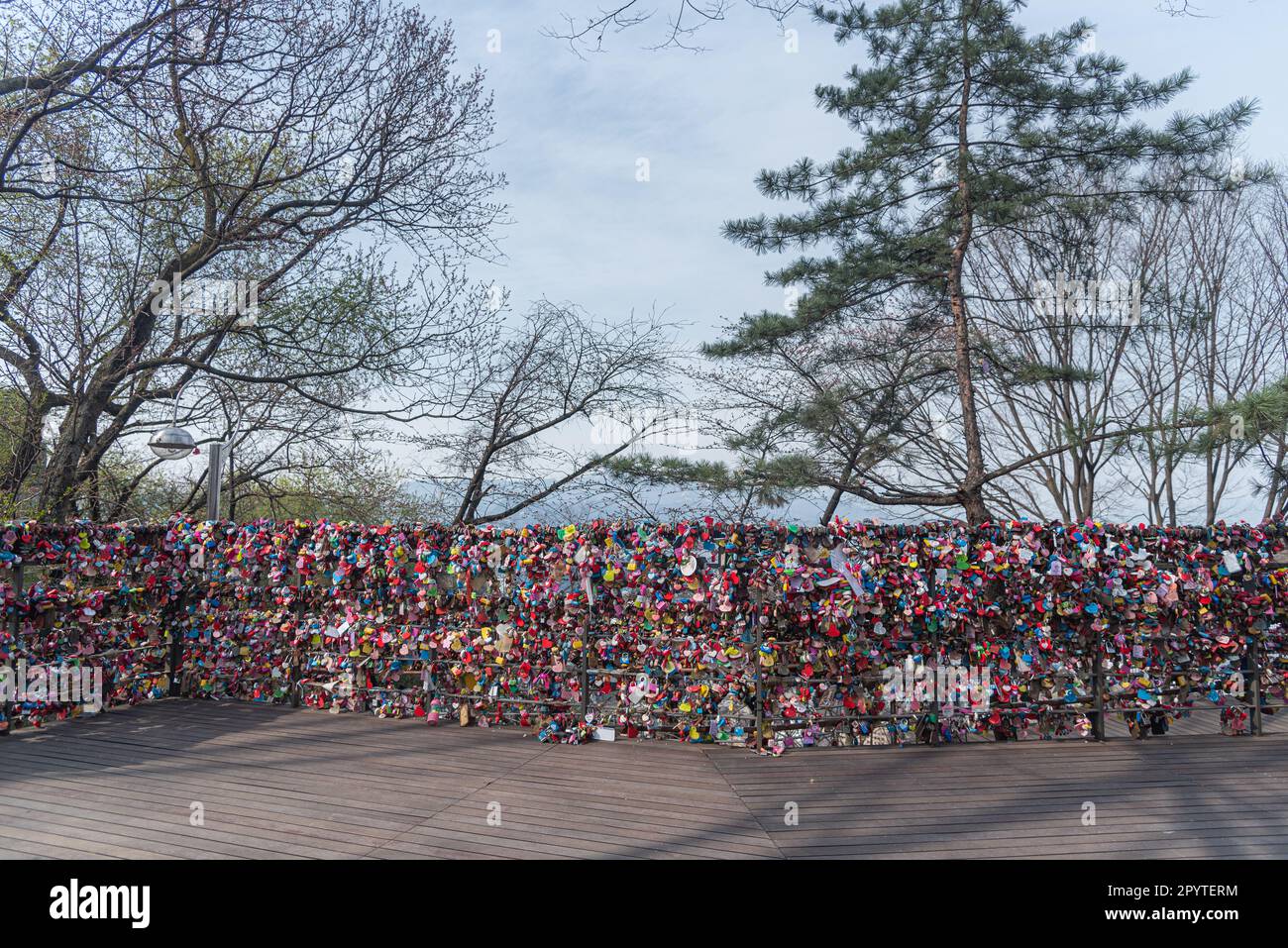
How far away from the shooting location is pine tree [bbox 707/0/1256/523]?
1145cm

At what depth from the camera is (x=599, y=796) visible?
178 inches

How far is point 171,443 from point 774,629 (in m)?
Result: 5.96

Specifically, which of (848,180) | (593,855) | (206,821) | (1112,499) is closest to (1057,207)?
(848,180)

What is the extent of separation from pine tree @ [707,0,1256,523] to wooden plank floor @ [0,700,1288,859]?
7503mm

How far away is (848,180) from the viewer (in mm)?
12500

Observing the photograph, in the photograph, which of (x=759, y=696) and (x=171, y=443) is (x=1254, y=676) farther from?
(x=171, y=443)

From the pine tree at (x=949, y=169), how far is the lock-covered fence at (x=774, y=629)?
240 inches

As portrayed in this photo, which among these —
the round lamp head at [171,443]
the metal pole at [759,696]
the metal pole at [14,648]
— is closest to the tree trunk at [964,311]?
the metal pole at [759,696]

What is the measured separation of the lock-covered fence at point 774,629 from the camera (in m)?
5.62

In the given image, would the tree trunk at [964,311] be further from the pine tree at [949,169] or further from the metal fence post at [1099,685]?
the metal fence post at [1099,685]

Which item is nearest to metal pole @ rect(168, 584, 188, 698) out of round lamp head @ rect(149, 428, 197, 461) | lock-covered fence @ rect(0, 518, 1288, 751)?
lock-covered fence @ rect(0, 518, 1288, 751)
